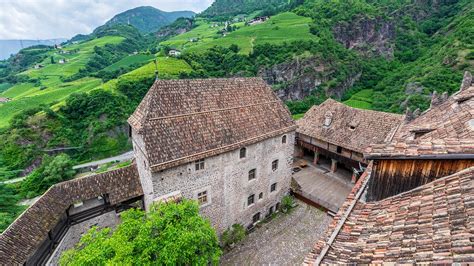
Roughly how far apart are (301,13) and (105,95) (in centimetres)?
8646

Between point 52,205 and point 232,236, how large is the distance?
1313 centimetres

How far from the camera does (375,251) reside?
20.4 ft

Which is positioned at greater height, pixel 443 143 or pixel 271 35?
pixel 271 35

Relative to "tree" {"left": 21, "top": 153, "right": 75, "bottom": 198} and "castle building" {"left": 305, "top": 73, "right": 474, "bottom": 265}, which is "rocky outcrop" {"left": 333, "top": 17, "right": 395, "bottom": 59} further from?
"castle building" {"left": 305, "top": 73, "right": 474, "bottom": 265}

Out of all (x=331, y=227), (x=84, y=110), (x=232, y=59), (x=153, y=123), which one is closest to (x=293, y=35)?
(x=232, y=59)

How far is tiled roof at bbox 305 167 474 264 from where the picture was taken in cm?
523

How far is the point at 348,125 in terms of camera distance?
91.0 feet

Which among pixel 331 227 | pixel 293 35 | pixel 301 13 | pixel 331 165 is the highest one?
pixel 301 13

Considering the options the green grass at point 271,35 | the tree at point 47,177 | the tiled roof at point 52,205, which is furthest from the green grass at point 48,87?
the tiled roof at point 52,205

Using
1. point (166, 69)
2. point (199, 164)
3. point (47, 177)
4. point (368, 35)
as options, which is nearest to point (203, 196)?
point (199, 164)

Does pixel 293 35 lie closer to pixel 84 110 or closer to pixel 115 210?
pixel 84 110

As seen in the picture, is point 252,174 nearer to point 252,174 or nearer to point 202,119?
point 252,174

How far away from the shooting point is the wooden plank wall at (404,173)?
291 inches

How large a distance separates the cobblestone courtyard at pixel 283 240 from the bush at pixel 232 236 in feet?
1.99
